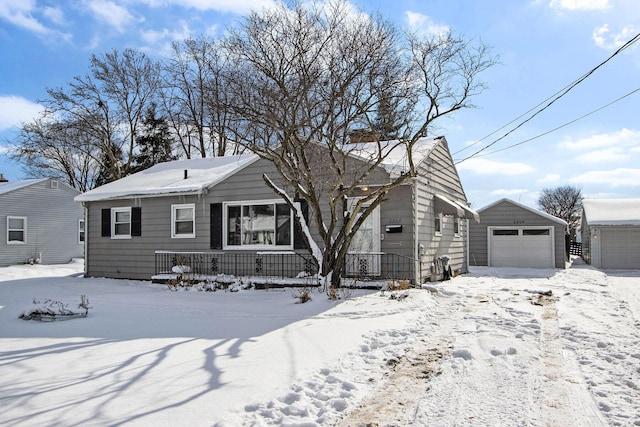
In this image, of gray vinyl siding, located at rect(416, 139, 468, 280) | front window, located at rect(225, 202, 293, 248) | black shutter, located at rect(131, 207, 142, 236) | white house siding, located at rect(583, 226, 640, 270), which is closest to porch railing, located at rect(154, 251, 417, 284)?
front window, located at rect(225, 202, 293, 248)

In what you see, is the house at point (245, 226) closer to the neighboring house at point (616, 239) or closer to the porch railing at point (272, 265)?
the porch railing at point (272, 265)

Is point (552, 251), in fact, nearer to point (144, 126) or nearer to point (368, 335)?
point (368, 335)

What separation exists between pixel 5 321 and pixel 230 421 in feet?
20.2

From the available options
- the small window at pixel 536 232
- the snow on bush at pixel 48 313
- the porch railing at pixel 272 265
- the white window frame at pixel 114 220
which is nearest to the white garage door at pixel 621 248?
the small window at pixel 536 232

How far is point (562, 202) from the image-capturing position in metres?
46.8

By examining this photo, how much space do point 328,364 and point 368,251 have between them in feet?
23.3

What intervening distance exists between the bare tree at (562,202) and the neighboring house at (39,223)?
40.2 meters

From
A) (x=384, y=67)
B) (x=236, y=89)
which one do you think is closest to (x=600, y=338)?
(x=384, y=67)

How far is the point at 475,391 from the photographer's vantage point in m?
4.50

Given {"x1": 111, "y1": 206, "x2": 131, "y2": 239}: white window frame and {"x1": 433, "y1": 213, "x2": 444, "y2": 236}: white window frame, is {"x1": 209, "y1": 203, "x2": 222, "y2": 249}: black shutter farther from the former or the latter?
{"x1": 433, "y1": 213, "x2": 444, "y2": 236}: white window frame

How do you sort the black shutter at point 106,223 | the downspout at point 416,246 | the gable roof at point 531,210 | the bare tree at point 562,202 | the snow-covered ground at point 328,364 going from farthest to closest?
1. the bare tree at point 562,202
2. the gable roof at point 531,210
3. the black shutter at point 106,223
4. the downspout at point 416,246
5. the snow-covered ground at point 328,364

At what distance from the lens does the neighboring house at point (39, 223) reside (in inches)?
840

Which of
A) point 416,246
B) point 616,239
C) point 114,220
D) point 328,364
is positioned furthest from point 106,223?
point 616,239

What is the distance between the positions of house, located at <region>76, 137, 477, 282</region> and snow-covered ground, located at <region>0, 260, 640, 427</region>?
268cm
